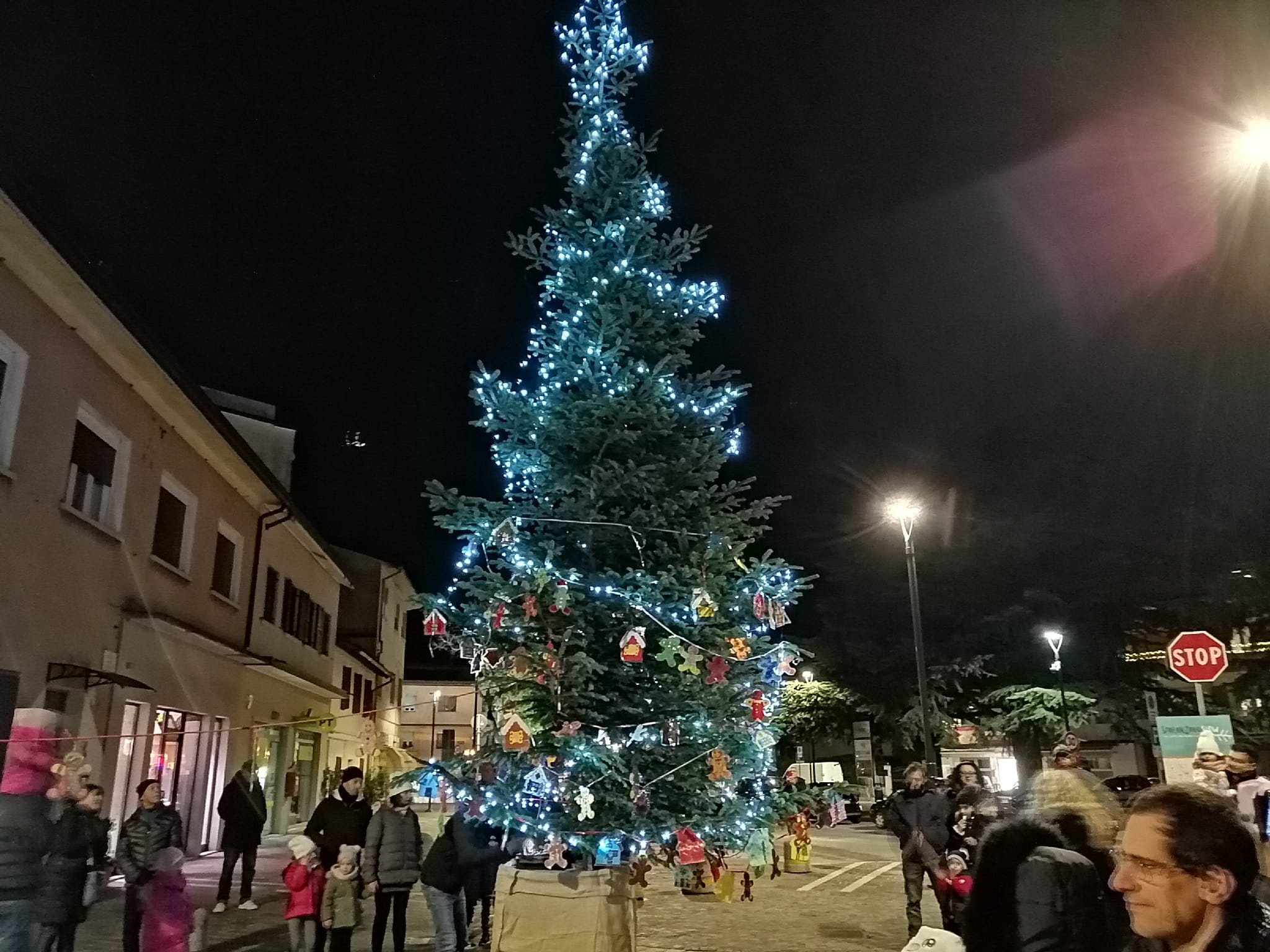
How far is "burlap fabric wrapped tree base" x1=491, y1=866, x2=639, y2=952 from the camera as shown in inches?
274

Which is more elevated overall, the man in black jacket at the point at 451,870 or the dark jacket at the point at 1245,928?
the dark jacket at the point at 1245,928

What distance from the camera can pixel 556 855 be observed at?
7.28m

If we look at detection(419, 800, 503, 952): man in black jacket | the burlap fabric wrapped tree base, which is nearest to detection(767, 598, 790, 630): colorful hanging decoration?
the burlap fabric wrapped tree base

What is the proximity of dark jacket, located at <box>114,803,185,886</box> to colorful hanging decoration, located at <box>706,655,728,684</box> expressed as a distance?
4.52 metres

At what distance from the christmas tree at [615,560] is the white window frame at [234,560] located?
34.4 ft

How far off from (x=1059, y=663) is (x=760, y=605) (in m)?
22.5

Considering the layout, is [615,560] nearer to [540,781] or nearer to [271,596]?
[540,781]

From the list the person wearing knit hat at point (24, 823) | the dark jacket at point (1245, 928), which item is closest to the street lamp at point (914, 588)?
the person wearing knit hat at point (24, 823)

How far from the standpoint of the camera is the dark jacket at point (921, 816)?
912cm

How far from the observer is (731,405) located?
9219 mm

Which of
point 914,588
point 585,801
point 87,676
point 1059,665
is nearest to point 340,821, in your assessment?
point 585,801

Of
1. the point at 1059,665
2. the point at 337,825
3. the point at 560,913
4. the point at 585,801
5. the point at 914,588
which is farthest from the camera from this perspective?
the point at 1059,665

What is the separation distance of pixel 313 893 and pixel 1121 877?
288 inches

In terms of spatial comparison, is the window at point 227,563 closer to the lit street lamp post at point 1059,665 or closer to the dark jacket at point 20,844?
the dark jacket at point 20,844
